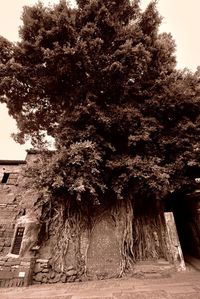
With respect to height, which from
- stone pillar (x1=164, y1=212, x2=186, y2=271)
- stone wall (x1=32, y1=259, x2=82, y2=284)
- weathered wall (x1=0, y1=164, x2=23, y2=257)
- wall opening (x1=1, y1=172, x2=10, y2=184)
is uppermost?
wall opening (x1=1, y1=172, x2=10, y2=184)

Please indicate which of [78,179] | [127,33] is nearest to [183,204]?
[78,179]

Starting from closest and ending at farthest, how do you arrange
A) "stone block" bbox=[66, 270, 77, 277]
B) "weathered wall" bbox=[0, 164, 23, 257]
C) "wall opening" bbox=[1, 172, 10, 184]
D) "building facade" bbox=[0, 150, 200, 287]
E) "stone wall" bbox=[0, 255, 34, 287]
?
"stone wall" bbox=[0, 255, 34, 287] → "building facade" bbox=[0, 150, 200, 287] → "stone block" bbox=[66, 270, 77, 277] → "weathered wall" bbox=[0, 164, 23, 257] → "wall opening" bbox=[1, 172, 10, 184]

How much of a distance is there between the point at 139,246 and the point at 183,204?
11.5 feet

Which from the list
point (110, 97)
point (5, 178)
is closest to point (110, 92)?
point (110, 97)

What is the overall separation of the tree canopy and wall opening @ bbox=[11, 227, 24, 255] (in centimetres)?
192

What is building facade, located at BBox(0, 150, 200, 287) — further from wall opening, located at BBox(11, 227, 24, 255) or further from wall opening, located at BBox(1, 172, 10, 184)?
wall opening, located at BBox(1, 172, 10, 184)

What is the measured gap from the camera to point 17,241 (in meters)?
6.58

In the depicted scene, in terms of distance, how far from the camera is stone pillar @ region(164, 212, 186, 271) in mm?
6703

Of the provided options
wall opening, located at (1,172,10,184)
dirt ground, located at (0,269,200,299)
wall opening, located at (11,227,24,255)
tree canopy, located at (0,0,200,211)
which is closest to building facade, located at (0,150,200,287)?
wall opening, located at (11,227,24,255)

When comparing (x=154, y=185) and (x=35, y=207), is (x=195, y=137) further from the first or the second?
(x=35, y=207)

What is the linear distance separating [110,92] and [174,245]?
6.56 meters

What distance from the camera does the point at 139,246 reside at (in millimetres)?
7602

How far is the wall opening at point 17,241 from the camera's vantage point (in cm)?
646

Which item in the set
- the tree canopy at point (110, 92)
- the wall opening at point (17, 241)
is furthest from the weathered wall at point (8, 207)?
the tree canopy at point (110, 92)
